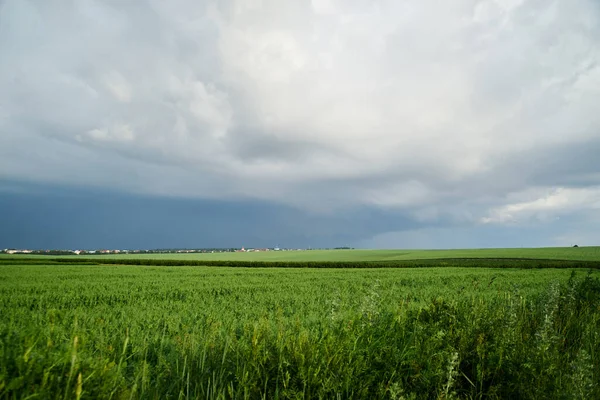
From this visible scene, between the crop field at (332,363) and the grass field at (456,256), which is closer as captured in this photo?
the crop field at (332,363)

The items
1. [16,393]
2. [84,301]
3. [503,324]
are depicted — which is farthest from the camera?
[84,301]

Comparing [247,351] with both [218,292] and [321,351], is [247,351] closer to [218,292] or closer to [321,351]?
[321,351]

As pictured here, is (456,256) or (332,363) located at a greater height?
(332,363)

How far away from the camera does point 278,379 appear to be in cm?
435

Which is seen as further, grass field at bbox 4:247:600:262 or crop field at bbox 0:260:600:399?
grass field at bbox 4:247:600:262

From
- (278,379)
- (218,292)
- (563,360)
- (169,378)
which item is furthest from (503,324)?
(218,292)

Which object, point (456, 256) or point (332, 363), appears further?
point (456, 256)

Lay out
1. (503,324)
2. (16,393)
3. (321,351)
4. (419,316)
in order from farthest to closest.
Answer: (419,316), (503,324), (321,351), (16,393)

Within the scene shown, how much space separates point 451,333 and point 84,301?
47.9 feet

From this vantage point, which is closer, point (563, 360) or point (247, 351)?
point (247, 351)

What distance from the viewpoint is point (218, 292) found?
17.5 m

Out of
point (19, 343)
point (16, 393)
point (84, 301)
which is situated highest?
point (19, 343)

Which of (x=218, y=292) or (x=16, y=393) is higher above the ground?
(x=16, y=393)

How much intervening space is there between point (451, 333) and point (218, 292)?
13263mm
